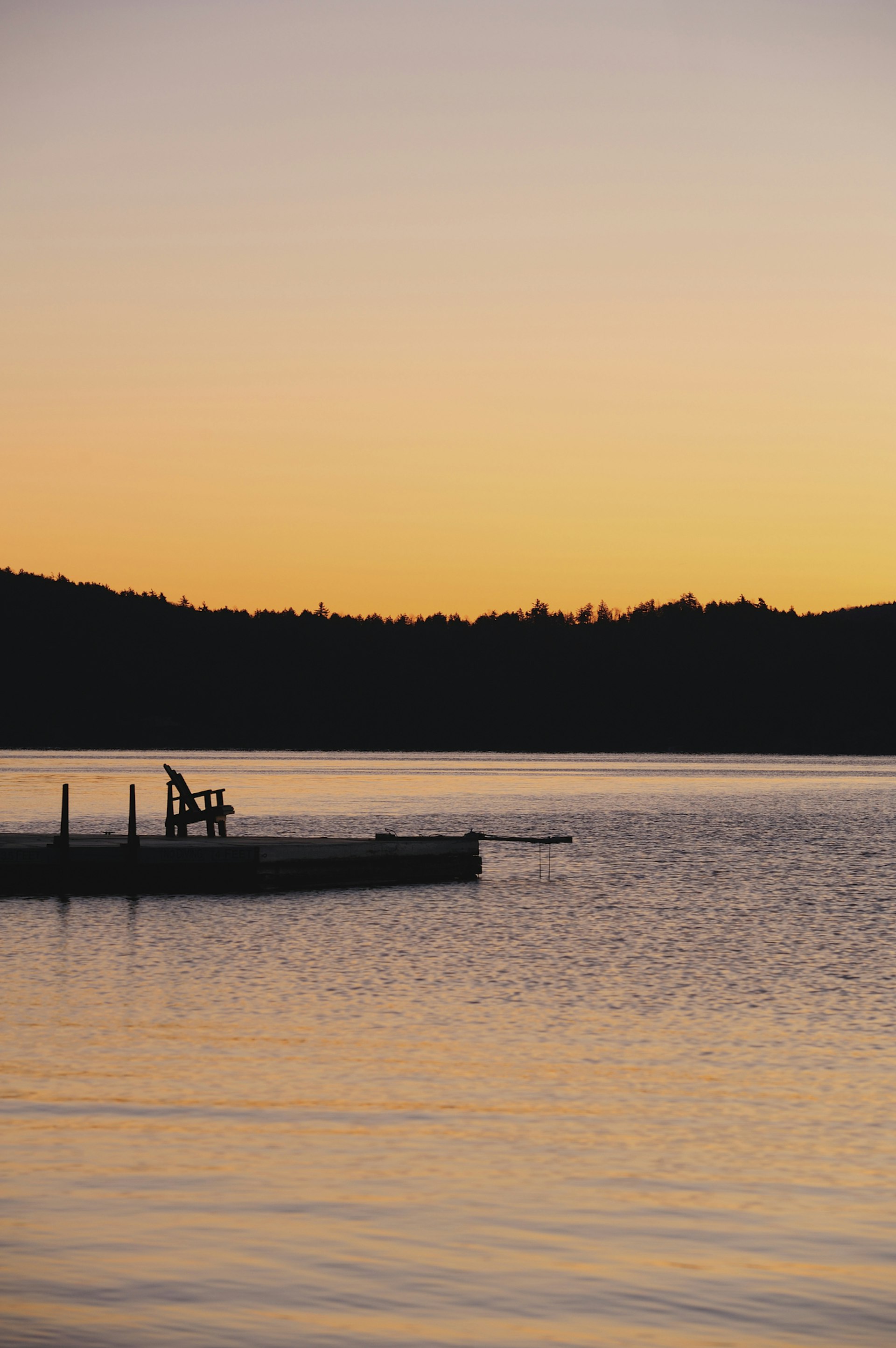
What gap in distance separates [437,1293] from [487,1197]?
99.4 inches

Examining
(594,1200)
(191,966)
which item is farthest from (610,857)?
(594,1200)

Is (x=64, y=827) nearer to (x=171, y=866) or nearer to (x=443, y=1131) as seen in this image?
(x=171, y=866)

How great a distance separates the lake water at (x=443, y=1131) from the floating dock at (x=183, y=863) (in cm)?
118

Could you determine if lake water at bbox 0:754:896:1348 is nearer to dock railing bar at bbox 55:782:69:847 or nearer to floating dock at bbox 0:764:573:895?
floating dock at bbox 0:764:573:895

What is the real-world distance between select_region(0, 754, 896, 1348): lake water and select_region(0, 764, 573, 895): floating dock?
1184 millimetres

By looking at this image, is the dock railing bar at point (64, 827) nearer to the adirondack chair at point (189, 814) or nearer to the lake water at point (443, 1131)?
the lake water at point (443, 1131)

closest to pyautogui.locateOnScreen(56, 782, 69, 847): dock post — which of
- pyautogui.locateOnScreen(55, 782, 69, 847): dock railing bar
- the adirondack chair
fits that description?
pyautogui.locateOnScreen(55, 782, 69, 847): dock railing bar

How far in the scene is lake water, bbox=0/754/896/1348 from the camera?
444 inches

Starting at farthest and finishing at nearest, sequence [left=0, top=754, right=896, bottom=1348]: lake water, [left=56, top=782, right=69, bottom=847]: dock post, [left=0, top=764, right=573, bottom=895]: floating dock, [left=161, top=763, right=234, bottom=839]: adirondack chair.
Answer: [left=161, top=763, right=234, bottom=839]: adirondack chair, [left=0, top=764, right=573, bottom=895]: floating dock, [left=56, top=782, right=69, bottom=847]: dock post, [left=0, top=754, right=896, bottom=1348]: lake water

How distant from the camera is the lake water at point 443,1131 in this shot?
11.3m

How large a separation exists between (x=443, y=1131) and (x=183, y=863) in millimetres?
24469

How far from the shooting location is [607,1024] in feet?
76.2

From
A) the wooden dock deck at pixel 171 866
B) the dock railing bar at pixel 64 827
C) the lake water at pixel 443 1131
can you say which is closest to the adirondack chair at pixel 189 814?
the wooden dock deck at pixel 171 866

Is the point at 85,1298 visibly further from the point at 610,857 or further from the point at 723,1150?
the point at 610,857
